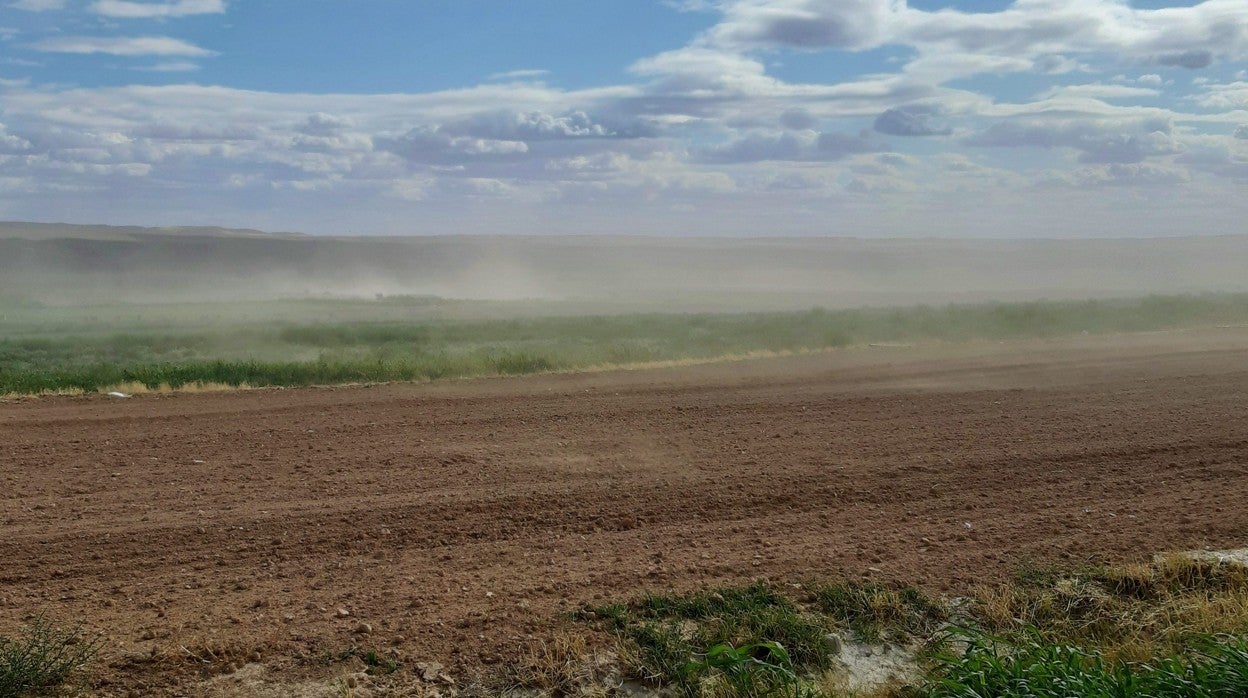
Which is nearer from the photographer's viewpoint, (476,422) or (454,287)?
(476,422)

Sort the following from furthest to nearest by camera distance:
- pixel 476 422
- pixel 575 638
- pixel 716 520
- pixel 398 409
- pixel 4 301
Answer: pixel 4 301 → pixel 398 409 → pixel 476 422 → pixel 716 520 → pixel 575 638

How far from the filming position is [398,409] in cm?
1328

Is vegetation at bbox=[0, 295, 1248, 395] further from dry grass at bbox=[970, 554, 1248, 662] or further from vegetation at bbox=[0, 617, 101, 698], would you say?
dry grass at bbox=[970, 554, 1248, 662]

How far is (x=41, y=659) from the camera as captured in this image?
17.1 ft

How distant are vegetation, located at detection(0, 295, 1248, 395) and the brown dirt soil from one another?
3962 mm

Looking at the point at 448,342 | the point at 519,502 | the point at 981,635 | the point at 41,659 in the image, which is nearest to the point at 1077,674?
the point at 981,635

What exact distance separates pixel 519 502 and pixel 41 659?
13.0ft

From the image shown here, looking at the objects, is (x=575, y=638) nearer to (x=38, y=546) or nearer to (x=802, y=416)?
(x=38, y=546)

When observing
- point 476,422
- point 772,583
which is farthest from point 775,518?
point 476,422

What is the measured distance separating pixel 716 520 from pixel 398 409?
6307mm

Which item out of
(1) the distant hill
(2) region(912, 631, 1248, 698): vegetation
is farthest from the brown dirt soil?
(1) the distant hill

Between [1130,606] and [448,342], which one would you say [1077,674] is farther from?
[448,342]

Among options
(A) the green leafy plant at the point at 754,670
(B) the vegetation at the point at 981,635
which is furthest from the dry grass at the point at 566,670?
(A) the green leafy plant at the point at 754,670

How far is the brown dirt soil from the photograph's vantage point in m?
6.22
